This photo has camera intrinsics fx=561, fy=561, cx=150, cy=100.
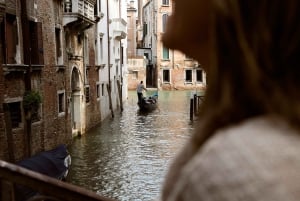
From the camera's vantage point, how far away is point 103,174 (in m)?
7.93

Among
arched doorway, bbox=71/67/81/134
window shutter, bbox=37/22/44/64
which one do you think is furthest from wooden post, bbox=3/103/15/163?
arched doorway, bbox=71/67/81/134

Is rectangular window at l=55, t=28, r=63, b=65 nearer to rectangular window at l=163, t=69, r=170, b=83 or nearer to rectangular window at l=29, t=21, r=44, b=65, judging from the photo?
rectangular window at l=29, t=21, r=44, b=65

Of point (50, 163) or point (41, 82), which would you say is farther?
point (41, 82)

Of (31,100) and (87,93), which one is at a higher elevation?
(31,100)

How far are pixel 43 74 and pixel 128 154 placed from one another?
76.4 inches

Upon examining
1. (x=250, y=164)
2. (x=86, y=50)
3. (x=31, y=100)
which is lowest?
(x=31, y=100)

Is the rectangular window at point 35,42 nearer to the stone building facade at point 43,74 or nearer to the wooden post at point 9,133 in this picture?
the stone building facade at point 43,74

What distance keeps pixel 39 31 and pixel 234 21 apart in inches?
338

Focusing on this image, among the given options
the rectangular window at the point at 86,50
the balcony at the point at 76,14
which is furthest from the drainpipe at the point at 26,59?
the rectangular window at the point at 86,50

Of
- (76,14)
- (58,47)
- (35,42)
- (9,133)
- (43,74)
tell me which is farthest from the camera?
(76,14)

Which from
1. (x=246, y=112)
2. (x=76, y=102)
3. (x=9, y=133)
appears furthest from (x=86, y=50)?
(x=246, y=112)

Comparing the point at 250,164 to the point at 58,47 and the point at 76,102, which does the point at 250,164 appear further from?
the point at 76,102

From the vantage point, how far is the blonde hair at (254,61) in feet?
1.64

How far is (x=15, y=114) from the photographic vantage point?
7852 millimetres
